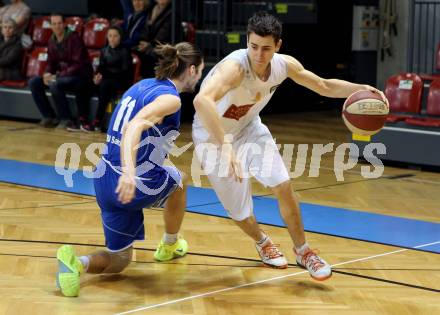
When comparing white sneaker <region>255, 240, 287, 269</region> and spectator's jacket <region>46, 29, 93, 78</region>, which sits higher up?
spectator's jacket <region>46, 29, 93, 78</region>

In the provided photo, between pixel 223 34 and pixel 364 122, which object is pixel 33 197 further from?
pixel 223 34

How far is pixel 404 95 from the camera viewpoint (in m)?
9.57

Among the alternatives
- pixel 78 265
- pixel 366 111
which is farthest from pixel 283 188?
pixel 78 265

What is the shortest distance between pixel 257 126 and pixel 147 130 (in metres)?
0.83

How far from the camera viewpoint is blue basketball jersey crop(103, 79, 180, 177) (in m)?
4.96

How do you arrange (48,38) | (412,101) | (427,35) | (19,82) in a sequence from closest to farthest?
(412,101) → (427,35) → (19,82) → (48,38)

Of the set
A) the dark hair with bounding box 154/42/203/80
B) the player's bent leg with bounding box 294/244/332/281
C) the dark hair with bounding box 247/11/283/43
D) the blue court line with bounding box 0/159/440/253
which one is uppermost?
the dark hair with bounding box 247/11/283/43

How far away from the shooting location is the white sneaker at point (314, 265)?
16.9 feet

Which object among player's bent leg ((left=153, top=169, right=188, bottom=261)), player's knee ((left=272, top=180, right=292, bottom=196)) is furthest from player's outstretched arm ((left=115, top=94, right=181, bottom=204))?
player's knee ((left=272, top=180, right=292, bottom=196))

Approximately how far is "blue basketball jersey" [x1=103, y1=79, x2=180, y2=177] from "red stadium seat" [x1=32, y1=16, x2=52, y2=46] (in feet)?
27.2

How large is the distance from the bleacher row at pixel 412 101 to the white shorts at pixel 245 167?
4209 millimetres

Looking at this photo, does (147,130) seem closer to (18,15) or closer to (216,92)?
(216,92)

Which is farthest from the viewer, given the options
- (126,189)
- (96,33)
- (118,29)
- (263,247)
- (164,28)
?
(96,33)

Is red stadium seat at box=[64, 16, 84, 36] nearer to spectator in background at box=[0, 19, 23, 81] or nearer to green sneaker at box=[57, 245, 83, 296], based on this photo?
spectator in background at box=[0, 19, 23, 81]
